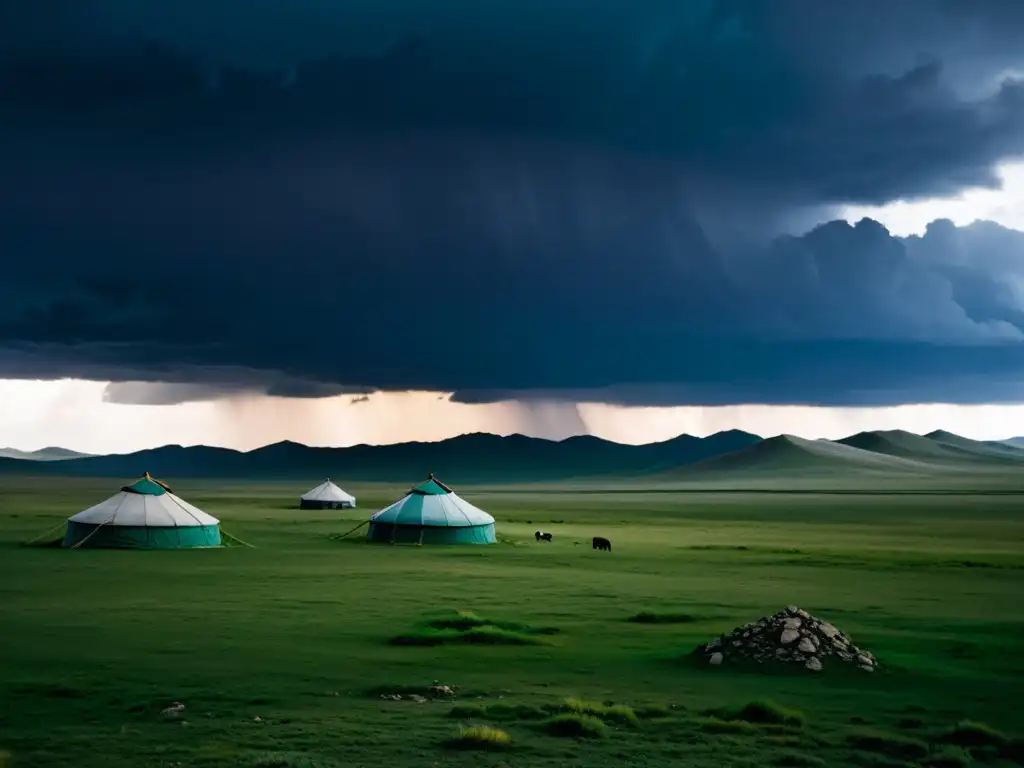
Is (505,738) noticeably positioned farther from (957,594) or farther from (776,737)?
(957,594)

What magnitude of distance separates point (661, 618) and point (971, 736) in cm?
1305

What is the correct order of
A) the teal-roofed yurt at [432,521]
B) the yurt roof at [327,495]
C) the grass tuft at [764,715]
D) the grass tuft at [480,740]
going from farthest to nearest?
the yurt roof at [327,495] → the teal-roofed yurt at [432,521] → the grass tuft at [764,715] → the grass tuft at [480,740]


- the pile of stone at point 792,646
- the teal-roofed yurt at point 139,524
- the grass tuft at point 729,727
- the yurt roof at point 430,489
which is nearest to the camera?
the grass tuft at point 729,727

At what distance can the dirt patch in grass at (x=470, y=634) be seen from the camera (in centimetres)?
2391

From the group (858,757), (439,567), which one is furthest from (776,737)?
(439,567)

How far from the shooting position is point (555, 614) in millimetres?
29250

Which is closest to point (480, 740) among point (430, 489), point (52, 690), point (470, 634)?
point (52, 690)

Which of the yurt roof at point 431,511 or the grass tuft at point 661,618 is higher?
the yurt roof at point 431,511

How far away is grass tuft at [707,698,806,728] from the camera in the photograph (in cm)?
1614

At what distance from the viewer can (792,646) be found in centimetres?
2052

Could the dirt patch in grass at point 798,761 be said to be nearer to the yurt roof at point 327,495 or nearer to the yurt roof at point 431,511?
the yurt roof at point 431,511

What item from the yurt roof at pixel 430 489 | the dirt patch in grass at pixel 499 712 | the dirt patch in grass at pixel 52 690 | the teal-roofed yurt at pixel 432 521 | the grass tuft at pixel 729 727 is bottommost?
the grass tuft at pixel 729 727

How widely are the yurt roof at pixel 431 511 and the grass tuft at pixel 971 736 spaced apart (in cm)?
3963

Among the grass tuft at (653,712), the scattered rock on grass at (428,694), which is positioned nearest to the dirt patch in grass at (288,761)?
the scattered rock on grass at (428,694)
